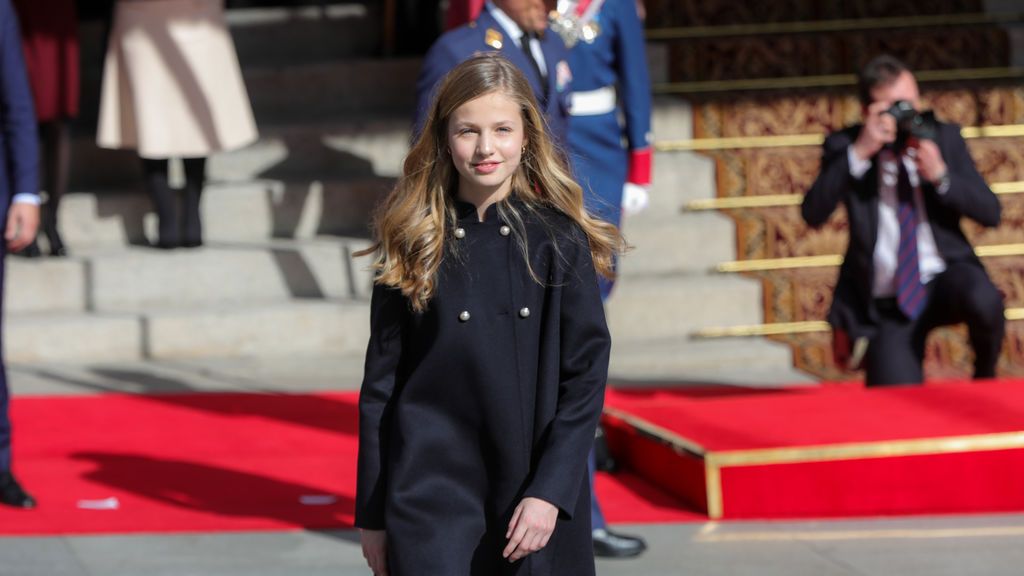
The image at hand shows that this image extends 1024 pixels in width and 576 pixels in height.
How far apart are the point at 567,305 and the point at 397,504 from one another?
43cm

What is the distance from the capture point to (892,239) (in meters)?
5.80

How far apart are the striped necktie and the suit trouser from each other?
0.05m

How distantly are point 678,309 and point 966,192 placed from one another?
2.12 metres

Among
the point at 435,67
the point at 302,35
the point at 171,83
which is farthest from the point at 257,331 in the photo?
the point at 435,67

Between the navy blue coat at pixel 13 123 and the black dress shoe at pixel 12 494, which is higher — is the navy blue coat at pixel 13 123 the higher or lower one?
the higher one

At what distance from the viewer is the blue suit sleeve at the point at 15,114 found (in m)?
5.05

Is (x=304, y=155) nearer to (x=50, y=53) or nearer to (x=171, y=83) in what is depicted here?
(x=171, y=83)

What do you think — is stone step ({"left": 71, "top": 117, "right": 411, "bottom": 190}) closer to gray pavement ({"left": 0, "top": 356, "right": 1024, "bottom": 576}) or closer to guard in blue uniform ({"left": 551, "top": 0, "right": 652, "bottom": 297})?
guard in blue uniform ({"left": 551, "top": 0, "right": 652, "bottom": 297})

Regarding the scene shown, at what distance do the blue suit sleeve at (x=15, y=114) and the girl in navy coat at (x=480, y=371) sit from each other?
2346 mm

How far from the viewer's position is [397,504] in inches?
118

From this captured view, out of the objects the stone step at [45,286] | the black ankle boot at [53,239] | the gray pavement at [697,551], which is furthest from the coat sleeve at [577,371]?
the black ankle boot at [53,239]

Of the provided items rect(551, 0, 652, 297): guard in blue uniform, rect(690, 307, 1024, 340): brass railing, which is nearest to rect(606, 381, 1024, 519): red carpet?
rect(551, 0, 652, 297): guard in blue uniform

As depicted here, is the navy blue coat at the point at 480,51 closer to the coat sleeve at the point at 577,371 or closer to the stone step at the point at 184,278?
the coat sleeve at the point at 577,371

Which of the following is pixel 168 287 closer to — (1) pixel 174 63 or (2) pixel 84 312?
(2) pixel 84 312
